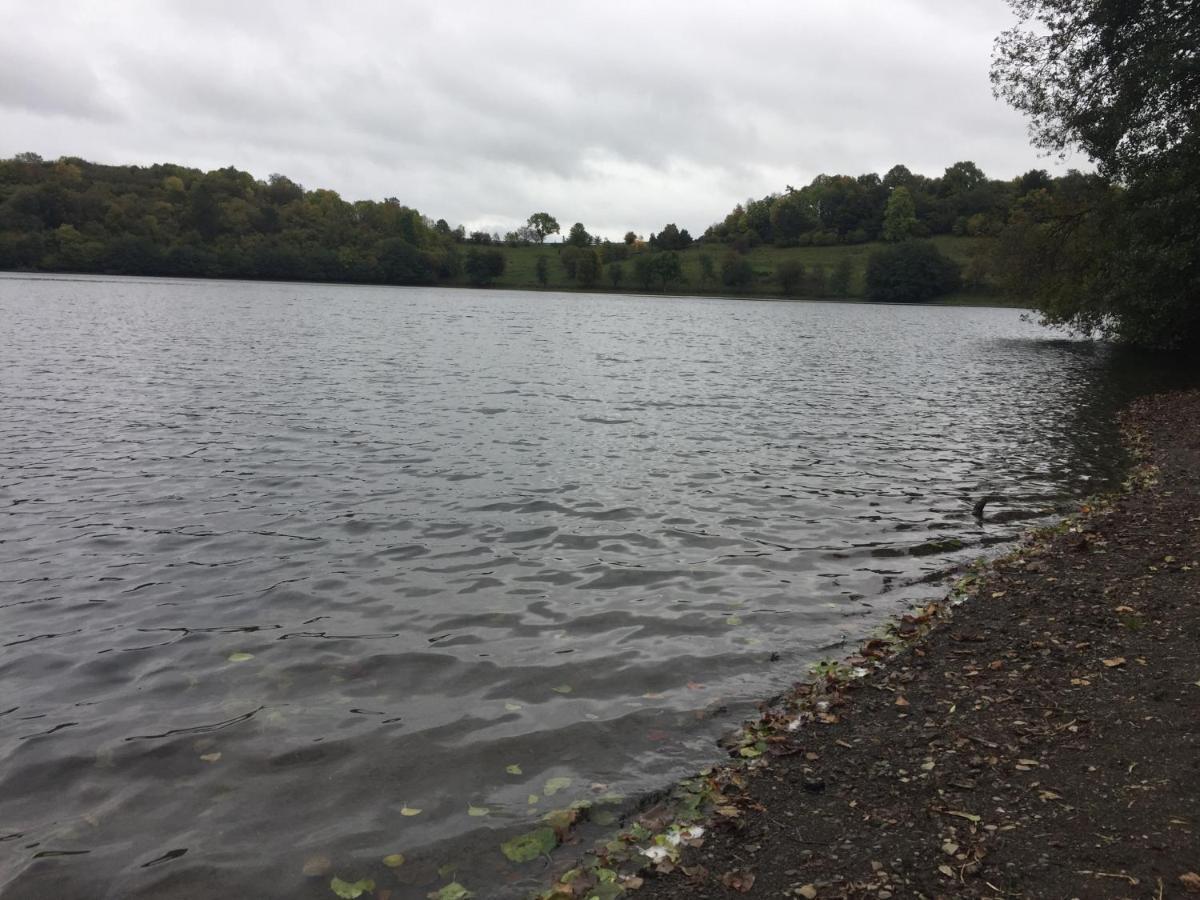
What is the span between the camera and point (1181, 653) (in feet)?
25.2

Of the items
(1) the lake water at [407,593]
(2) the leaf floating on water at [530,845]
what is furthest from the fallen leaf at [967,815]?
(2) the leaf floating on water at [530,845]

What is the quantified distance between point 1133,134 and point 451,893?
4231 cm

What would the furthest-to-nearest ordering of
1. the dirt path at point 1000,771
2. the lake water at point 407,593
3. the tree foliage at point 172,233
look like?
the tree foliage at point 172,233, the lake water at point 407,593, the dirt path at point 1000,771

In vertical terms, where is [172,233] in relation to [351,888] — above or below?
above

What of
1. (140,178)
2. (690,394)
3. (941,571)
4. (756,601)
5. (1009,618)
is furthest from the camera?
(140,178)

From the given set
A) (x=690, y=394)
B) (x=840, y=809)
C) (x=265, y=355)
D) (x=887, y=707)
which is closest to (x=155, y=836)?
(x=840, y=809)

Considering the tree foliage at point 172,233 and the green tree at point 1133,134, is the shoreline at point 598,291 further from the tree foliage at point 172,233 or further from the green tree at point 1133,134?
the green tree at point 1133,134

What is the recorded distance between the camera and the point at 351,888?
5625mm

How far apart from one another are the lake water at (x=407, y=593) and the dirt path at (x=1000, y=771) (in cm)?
118

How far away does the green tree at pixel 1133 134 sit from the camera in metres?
30.4

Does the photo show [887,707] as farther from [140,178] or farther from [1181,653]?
[140,178]

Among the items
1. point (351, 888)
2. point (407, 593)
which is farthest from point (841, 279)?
point (351, 888)

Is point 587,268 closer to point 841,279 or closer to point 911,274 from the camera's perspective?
point 841,279

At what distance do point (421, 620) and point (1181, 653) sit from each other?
28.4ft
